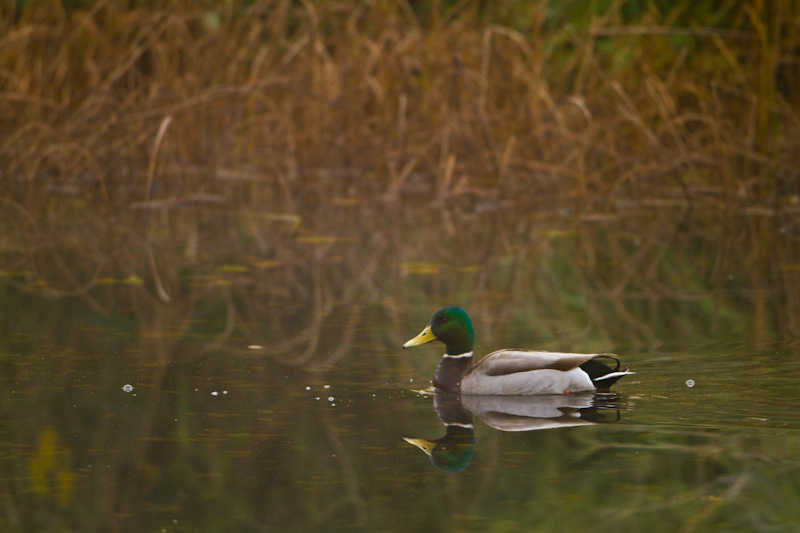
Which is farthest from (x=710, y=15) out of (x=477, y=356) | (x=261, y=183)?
(x=477, y=356)

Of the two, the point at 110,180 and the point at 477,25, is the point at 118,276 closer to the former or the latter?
the point at 110,180

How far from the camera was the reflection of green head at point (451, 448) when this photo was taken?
4688 mm

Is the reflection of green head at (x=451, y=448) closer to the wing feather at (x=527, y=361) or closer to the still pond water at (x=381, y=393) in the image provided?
the still pond water at (x=381, y=393)

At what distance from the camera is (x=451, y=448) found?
4.93 m

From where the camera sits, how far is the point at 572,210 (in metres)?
12.7

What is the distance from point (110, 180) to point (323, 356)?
25.8 ft

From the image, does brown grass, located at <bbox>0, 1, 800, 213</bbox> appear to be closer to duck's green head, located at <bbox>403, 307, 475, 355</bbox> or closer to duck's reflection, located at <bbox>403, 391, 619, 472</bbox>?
duck's green head, located at <bbox>403, 307, 475, 355</bbox>

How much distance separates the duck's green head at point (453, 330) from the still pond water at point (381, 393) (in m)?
0.25

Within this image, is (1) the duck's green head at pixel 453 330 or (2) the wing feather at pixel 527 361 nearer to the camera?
(2) the wing feather at pixel 527 361

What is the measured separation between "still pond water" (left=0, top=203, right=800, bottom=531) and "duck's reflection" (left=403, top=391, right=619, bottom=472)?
20mm

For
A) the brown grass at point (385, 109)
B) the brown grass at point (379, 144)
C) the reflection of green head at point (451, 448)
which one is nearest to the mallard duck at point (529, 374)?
the reflection of green head at point (451, 448)

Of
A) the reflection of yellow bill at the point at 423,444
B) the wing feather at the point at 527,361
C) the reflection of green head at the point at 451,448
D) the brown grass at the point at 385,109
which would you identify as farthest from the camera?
the brown grass at the point at 385,109

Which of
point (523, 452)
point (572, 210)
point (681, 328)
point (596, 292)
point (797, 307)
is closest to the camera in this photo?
point (523, 452)

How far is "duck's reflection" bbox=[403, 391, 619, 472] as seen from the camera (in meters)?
4.94
